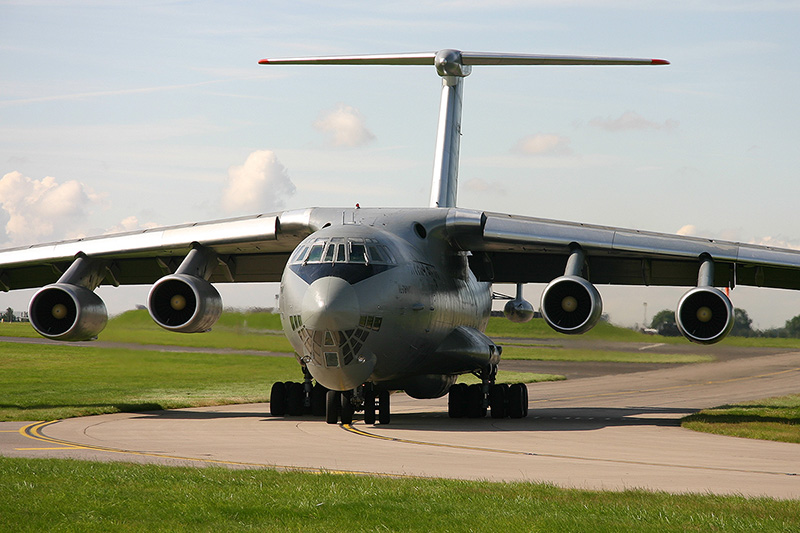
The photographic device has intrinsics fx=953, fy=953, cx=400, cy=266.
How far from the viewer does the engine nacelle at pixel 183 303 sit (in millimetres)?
17562

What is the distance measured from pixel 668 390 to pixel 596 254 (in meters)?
12.9

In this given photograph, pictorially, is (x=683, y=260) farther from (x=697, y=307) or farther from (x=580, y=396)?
(x=580, y=396)

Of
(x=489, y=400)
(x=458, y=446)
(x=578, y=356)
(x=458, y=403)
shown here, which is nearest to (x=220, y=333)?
(x=458, y=403)

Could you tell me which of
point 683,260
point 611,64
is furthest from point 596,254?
point 611,64

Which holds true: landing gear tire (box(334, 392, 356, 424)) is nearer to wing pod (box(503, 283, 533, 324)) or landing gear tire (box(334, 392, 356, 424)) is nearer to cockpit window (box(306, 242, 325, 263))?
cockpit window (box(306, 242, 325, 263))

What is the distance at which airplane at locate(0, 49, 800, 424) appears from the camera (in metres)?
15.0

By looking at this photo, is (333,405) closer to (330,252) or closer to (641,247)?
(330,252)

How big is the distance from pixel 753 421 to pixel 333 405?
7713 mm

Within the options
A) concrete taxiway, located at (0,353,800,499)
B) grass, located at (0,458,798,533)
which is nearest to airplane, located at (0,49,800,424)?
concrete taxiway, located at (0,353,800,499)

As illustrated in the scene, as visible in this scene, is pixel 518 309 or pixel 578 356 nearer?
pixel 518 309

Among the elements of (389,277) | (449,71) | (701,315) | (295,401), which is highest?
(449,71)

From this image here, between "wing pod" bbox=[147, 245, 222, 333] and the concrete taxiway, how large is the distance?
178 cm

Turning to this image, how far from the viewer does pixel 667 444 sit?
13805 millimetres

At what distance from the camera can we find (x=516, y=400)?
18.9 meters
